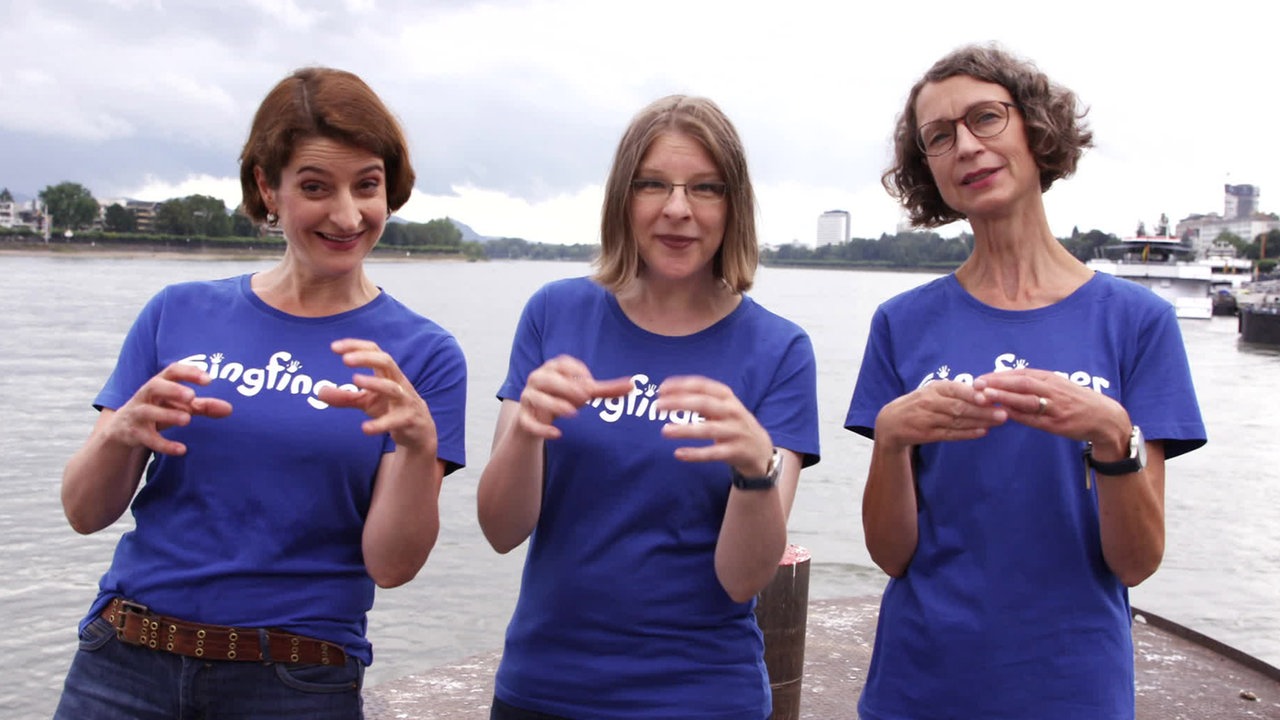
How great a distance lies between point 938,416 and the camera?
2555 mm

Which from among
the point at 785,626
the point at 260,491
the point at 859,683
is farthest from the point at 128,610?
the point at 859,683

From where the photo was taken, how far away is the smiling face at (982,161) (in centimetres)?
293

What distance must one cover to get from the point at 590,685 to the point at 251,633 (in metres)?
0.81

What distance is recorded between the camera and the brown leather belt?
2.60m

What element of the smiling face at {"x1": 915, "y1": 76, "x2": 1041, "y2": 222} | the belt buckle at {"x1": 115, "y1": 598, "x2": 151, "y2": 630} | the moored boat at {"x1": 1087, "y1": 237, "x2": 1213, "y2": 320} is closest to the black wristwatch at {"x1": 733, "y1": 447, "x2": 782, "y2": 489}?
the smiling face at {"x1": 915, "y1": 76, "x2": 1041, "y2": 222}

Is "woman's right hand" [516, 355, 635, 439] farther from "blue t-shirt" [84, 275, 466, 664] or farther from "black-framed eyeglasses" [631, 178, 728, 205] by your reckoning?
"black-framed eyeglasses" [631, 178, 728, 205]

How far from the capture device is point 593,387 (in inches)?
97.4

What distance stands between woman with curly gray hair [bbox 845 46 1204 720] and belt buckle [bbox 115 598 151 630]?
179 centimetres

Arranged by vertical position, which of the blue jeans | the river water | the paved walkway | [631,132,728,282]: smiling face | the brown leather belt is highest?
[631,132,728,282]: smiling face

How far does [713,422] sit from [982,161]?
43.9 inches

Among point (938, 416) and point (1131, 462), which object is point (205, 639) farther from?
point (1131, 462)

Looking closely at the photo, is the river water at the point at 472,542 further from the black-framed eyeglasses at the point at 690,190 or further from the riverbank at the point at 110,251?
the riverbank at the point at 110,251

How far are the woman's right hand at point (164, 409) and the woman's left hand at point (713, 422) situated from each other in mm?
1009

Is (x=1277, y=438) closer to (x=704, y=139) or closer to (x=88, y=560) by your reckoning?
(x=88, y=560)
